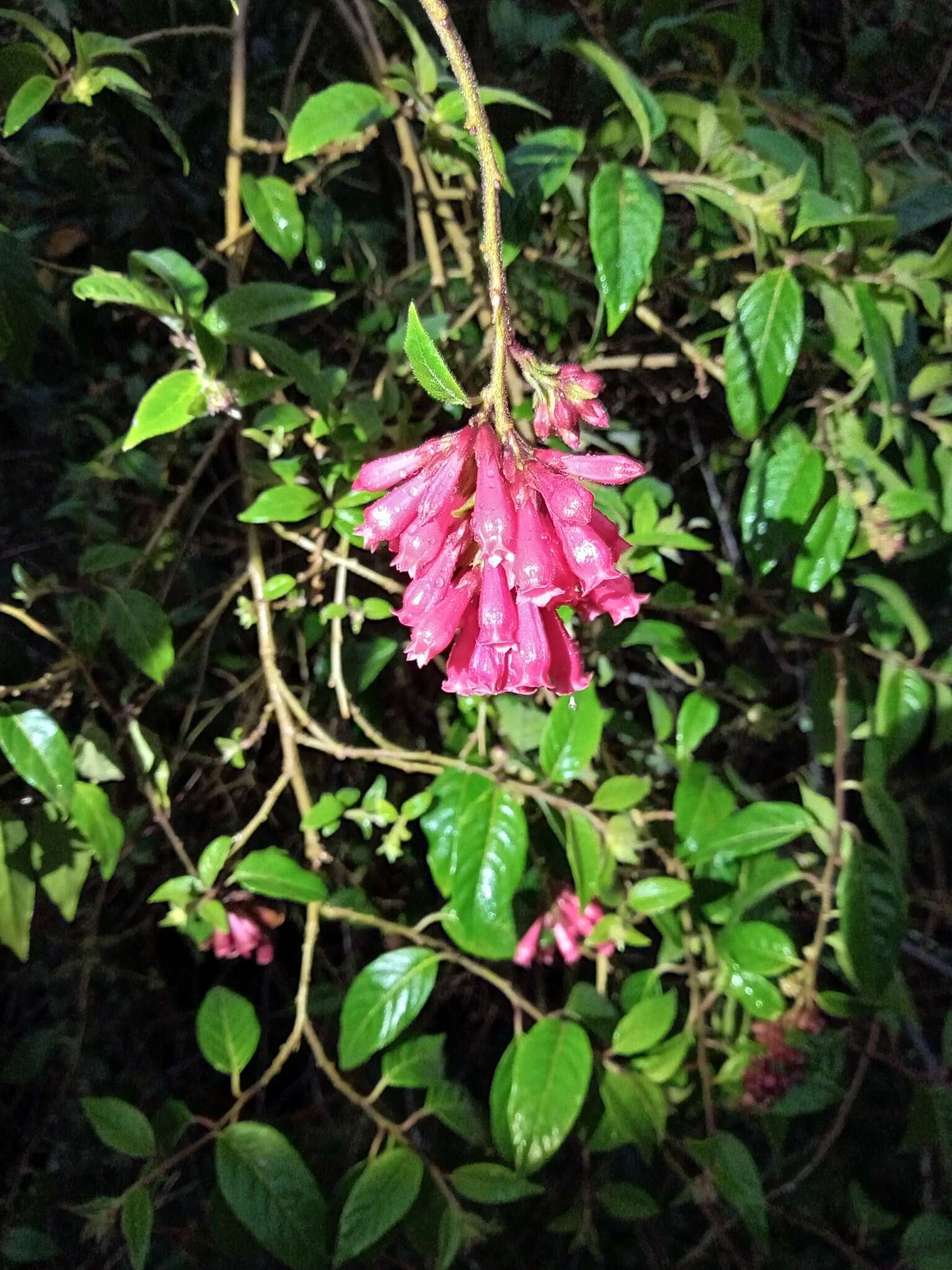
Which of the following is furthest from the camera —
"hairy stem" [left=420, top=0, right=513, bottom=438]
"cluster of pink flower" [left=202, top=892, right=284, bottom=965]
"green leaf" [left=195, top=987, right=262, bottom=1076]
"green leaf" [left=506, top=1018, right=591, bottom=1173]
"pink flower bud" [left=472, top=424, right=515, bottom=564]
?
"cluster of pink flower" [left=202, top=892, right=284, bottom=965]

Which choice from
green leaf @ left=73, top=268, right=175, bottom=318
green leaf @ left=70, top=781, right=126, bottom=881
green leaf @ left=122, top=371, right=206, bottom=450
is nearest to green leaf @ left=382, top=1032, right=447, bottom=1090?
green leaf @ left=70, top=781, right=126, bottom=881

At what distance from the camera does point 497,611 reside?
689mm

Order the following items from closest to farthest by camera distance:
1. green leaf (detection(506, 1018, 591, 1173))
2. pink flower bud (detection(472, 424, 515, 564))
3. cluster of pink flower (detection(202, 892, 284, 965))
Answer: pink flower bud (detection(472, 424, 515, 564)) < green leaf (detection(506, 1018, 591, 1173)) < cluster of pink flower (detection(202, 892, 284, 965))

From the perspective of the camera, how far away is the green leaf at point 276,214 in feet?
3.19

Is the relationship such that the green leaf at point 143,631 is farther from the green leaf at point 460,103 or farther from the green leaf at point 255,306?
the green leaf at point 460,103

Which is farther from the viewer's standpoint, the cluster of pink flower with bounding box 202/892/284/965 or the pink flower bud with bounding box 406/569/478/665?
the cluster of pink flower with bounding box 202/892/284/965

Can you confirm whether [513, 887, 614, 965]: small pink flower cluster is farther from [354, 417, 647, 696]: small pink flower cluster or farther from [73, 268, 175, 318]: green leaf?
[73, 268, 175, 318]: green leaf

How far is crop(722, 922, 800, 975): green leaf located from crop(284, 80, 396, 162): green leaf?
1.03m

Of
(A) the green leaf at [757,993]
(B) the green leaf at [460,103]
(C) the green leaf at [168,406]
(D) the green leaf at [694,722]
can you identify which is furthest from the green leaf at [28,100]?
(A) the green leaf at [757,993]

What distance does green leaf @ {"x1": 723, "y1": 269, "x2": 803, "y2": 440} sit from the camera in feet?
2.93

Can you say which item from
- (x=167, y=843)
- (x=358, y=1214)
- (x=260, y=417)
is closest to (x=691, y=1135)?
(x=358, y=1214)

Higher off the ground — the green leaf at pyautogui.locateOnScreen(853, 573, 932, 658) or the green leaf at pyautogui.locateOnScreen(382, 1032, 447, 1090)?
the green leaf at pyautogui.locateOnScreen(853, 573, 932, 658)

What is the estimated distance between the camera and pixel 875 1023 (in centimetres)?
130

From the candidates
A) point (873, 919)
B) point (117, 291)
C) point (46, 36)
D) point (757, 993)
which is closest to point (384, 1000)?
point (757, 993)
